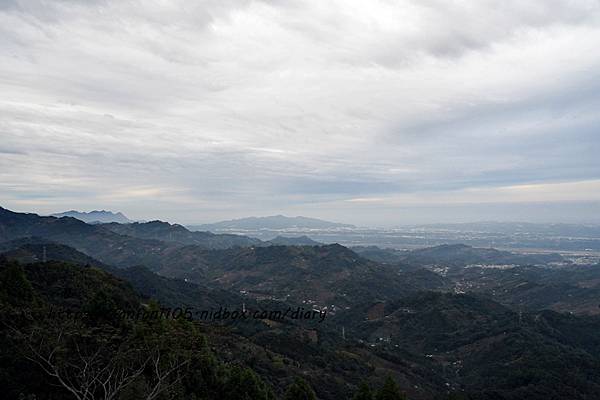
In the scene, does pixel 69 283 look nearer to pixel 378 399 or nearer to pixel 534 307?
pixel 378 399

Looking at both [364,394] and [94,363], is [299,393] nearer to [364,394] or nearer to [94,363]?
[364,394]

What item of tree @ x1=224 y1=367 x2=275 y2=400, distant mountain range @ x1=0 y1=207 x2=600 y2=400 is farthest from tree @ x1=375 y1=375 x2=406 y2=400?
distant mountain range @ x1=0 y1=207 x2=600 y2=400

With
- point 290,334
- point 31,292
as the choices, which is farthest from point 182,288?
point 31,292

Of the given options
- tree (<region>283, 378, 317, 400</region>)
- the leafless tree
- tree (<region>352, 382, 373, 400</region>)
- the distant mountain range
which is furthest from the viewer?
the distant mountain range

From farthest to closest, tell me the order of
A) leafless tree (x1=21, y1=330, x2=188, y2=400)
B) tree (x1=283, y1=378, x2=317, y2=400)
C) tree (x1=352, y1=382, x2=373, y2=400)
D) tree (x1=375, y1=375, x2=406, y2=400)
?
1. tree (x1=283, y1=378, x2=317, y2=400)
2. tree (x1=352, y1=382, x2=373, y2=400)
3. tree (x1=375, y1=375, x2=406, y2=400)
4. leafless tree (x1=21, y1=330, x2=188, y2=400)

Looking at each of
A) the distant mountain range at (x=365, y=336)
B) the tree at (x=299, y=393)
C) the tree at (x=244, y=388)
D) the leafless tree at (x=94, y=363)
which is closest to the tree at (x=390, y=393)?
the tree at (x=299, y=393)

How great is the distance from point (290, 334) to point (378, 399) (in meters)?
61.6

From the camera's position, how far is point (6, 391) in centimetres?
2636

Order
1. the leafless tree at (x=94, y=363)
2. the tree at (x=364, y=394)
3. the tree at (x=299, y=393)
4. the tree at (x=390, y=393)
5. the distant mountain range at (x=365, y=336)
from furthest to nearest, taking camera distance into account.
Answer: the distant mountain range at (x=365, y=336)
the tree at (x=299, y=393)
the tree at (x=364, y=394)
the tree at (x=390, y=393)
the leafless tree at (x=94, y=363)

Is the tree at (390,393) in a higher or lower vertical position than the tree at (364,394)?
higher

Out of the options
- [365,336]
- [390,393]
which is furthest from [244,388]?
[365,336]

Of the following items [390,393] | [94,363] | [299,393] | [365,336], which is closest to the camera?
[94,363]

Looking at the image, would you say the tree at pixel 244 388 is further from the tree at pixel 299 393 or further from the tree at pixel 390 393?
the tree at pixel 390 393

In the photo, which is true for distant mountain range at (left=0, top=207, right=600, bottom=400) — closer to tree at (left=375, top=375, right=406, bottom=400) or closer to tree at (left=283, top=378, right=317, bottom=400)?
tree at (left=283, top=378, right=317, bottom=400)
